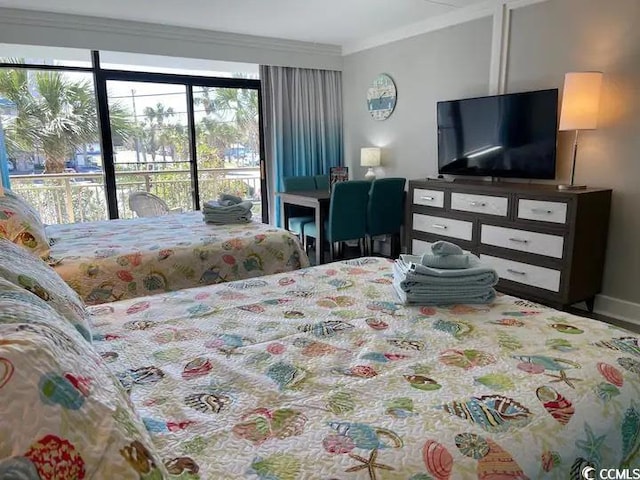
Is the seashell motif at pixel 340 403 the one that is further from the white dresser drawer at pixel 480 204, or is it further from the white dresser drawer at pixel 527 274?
the white dresser drawer at pixel 480 204

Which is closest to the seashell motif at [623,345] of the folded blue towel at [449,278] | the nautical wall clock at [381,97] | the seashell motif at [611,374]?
the seashell motif at [611,374]

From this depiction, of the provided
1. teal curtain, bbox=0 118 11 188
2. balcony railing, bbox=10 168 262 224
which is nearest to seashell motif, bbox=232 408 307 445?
teal curtain, bbox=0 118 11 188

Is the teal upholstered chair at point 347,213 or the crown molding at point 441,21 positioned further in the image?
the teal upholstered chair at point 347,213

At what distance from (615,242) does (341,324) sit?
278 cm

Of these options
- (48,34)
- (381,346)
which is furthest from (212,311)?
(48,34)

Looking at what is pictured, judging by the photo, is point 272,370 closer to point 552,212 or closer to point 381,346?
point 381,346

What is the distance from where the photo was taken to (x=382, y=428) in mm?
968

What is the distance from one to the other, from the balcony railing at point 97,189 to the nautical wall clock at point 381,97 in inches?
74.8

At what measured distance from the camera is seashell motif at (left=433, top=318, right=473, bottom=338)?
4.79 feet

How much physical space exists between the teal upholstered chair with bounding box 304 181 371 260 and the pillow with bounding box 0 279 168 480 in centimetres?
363

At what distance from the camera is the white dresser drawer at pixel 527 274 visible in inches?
129

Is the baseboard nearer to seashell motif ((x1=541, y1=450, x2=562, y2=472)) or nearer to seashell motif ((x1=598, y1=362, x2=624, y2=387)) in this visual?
seashell motif ((x1=598, y1=362, x2=624, y2=387))

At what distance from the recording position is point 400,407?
1.04 metres

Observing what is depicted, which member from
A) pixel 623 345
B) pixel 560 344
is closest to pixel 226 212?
pixel 560 344
